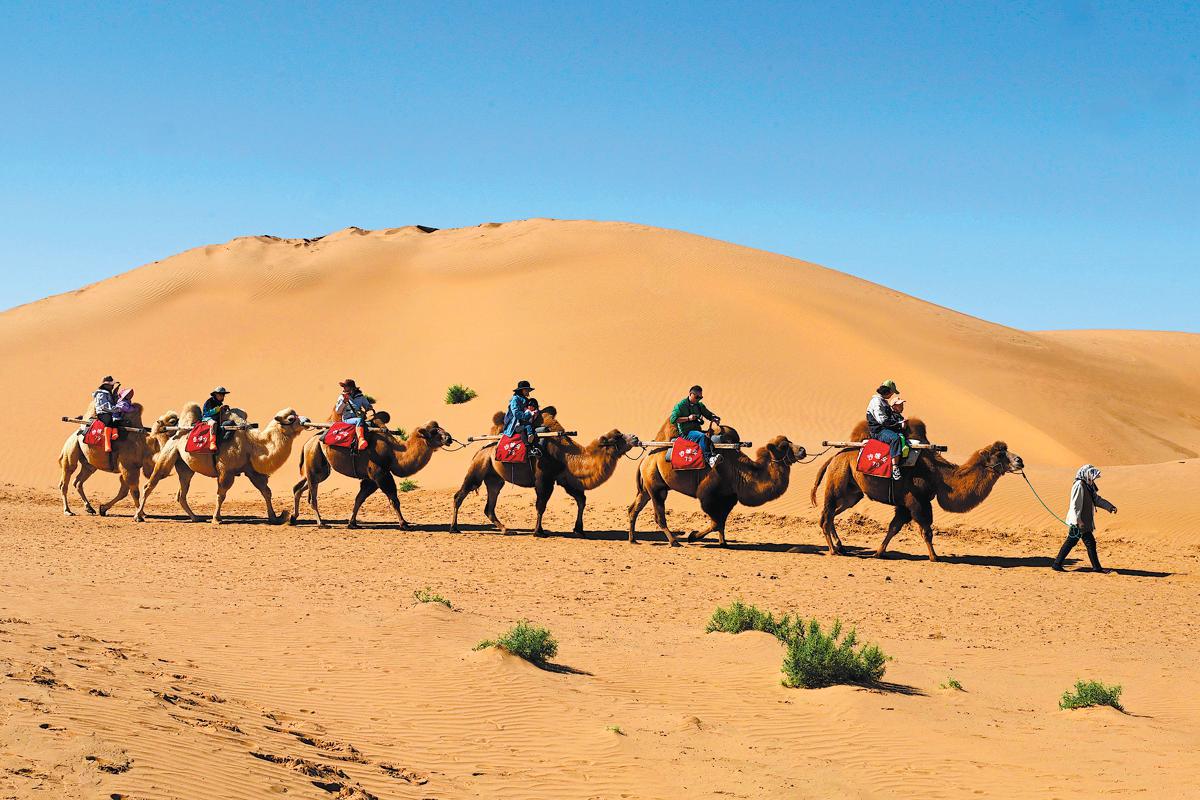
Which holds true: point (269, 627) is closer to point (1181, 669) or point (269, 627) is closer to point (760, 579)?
point (760, 579)

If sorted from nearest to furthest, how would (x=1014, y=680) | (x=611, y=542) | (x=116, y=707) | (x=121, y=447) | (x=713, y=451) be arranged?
(x=116, y=707) → (x=1014, y=680) → (x=713, y=451) → (x=611, y=542) → (x=121, y=447)

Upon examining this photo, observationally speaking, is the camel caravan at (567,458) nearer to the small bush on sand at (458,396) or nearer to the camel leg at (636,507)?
the camel leg at (636,507)

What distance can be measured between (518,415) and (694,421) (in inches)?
120

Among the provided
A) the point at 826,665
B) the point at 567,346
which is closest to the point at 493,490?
the point at 826,665

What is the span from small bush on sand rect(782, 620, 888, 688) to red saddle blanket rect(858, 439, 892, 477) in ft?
25.0

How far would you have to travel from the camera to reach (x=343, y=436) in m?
20.0

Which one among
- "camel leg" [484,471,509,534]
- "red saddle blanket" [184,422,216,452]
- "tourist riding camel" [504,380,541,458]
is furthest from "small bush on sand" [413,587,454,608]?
"red saddle blanket" [184,422,216,452]

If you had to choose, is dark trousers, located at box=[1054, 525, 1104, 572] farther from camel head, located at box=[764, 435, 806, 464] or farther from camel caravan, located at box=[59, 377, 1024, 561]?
camel head, located at box=[764, 435, 806, 464]

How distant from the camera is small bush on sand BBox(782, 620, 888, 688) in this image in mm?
9242

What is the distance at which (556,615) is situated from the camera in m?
12.5

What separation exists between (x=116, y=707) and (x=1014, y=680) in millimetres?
7479

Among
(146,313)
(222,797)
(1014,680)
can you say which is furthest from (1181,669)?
(146,313)

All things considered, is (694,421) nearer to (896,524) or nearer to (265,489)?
(896,524)

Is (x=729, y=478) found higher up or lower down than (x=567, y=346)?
lower down
